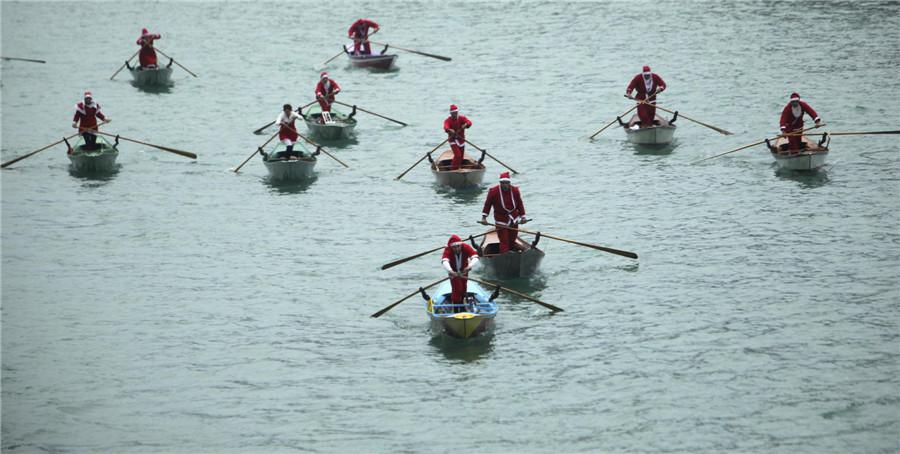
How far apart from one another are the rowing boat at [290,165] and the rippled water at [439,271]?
0.57 meters

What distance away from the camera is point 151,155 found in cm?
4703

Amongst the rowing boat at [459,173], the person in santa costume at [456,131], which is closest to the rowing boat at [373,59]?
the rowing boat at [459,173]

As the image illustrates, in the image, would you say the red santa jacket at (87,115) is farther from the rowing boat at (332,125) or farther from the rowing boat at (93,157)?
the rowing boat at (332,125)

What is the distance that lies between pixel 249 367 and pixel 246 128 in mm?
23989

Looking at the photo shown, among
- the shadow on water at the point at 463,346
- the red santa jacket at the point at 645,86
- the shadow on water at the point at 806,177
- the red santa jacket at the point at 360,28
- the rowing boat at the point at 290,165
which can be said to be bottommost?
the shadow on water at the point at 463,346

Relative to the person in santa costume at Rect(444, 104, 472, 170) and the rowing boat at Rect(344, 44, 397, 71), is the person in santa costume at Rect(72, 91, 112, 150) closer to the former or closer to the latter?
the person in santa costume at Rect(444, 104, 472, 170)

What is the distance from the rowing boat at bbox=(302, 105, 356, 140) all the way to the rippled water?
3.71 ft

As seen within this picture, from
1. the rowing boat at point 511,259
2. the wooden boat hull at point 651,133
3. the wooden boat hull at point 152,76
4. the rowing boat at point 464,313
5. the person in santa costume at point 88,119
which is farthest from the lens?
the wooden boat hull at point 152,76

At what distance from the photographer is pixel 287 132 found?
42.6 metres

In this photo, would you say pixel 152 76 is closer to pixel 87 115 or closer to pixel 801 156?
pixel 87 115

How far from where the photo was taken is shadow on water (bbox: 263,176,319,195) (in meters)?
42.1

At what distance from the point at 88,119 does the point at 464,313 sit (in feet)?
69.3

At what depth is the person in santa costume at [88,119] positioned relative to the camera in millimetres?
43537

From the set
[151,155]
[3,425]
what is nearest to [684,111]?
[151,155]
